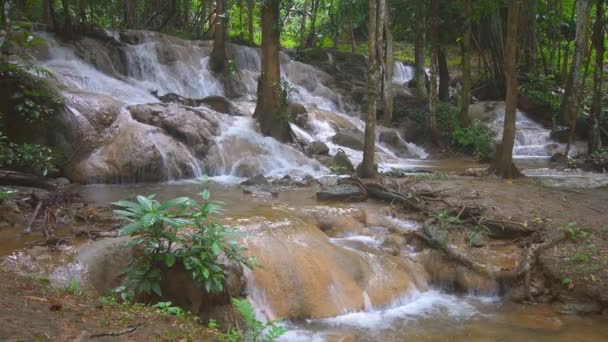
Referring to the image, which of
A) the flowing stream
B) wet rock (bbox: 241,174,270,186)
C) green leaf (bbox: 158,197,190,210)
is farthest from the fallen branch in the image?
wet rock (bbox: 241,174,270,186)

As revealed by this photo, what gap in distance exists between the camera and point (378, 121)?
18.7 m

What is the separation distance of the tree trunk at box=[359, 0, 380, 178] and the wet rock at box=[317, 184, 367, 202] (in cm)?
122

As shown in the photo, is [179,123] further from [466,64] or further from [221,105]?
[466,64]

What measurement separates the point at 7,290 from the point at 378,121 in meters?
16.5

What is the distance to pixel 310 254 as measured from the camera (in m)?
5.95

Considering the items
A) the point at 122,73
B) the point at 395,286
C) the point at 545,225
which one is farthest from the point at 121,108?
the point at 545,225

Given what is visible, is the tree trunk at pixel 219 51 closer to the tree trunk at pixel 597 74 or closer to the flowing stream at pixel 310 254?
the flowing stream at pixel 310 254

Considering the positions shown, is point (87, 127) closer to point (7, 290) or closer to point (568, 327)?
point (7, 290)

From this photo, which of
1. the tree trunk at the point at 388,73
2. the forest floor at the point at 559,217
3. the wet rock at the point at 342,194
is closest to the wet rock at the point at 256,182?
the wet rock at the point at 342,194

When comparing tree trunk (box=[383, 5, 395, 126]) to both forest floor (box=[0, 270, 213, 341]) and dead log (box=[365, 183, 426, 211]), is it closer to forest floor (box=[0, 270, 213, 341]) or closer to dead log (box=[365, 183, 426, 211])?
dead log (box=[365, 183, 426, 211])

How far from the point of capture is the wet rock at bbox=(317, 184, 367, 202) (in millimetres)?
8555

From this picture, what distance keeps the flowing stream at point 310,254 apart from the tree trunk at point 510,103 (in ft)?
6.38

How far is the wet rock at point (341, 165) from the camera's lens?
11898 millimetres

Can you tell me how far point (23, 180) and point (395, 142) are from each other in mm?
11929
